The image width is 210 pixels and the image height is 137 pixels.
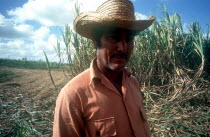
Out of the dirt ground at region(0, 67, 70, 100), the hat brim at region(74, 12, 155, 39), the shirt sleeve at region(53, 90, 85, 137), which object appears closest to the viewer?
the shirt sleeve at region(53, 90, 85, 137)

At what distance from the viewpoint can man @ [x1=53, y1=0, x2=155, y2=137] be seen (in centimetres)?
126

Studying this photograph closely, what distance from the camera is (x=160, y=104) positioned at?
3453 mm

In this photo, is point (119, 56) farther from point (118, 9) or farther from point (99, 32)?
point (118, 9)

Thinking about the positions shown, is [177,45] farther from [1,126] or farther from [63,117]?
[1,126]

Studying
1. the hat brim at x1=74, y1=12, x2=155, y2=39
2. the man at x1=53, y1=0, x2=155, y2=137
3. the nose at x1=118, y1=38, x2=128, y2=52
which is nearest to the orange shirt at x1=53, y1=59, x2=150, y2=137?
the man at x1=53, y1=0, x2=155, y2=137

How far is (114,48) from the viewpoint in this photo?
4.98 ft

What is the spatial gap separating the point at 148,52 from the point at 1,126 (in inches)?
137

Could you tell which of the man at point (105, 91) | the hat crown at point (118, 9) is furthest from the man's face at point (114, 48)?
the hat crown at point (118, 9)

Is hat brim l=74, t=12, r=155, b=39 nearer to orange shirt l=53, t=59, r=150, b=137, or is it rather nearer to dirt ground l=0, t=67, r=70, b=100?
orange shirt l=53, t=59, r=150, b=137

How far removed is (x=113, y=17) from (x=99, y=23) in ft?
0.47

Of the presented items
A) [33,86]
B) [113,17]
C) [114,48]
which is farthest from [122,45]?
[33,86]

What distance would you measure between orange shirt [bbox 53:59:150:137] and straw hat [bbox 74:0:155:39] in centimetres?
46

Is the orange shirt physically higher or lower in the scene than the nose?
lower

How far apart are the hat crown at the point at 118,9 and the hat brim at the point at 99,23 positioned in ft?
0.16
